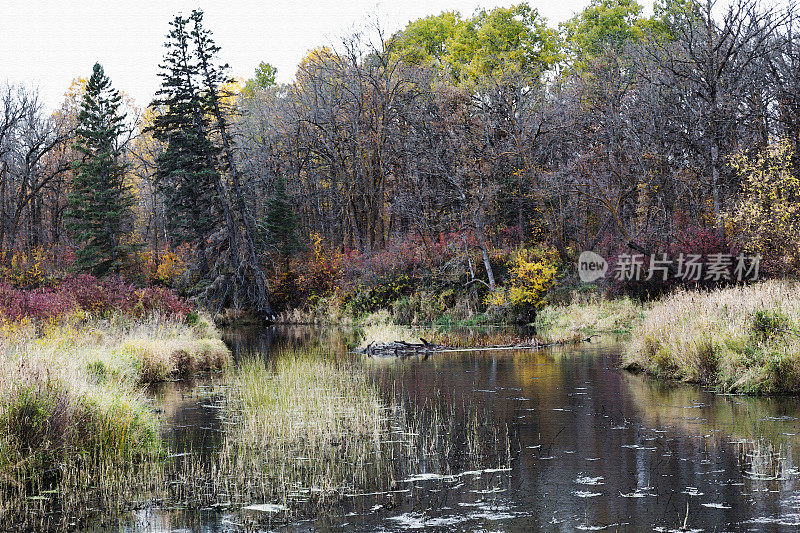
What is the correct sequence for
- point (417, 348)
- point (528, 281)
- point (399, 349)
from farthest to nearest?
1. point (528, 281)
2. point (417, 348)
3. point (399, 349)

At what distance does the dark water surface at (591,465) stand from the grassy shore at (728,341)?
0.68 meters

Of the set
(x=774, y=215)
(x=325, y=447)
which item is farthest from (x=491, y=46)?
(x=325, y=447)

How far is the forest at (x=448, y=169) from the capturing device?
3225cm

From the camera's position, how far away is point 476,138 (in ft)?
146

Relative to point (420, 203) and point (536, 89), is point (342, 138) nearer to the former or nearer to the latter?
point (420, 203)

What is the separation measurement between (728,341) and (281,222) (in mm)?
36679

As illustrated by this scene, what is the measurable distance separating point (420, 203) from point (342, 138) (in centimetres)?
755

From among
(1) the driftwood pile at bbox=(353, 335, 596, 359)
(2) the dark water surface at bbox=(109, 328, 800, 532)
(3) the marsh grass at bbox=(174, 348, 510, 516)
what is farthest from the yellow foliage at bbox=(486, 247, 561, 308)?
(3) the marsh grass at bbox=(174, 348, 510, 516)

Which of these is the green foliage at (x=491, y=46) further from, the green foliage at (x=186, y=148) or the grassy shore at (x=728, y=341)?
the grassy shore at (x=728, y=341)

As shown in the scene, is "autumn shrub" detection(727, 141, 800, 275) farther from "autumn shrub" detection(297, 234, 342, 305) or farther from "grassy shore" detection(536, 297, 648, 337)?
"autumn shrub" detection(297, 234, 342, 305)

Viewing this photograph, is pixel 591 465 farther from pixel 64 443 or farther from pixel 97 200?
pixel 97 200

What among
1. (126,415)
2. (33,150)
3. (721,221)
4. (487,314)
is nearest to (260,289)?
(487,314)

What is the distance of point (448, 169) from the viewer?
43719 mm

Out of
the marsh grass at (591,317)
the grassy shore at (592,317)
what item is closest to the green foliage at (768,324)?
the marsh grass at (591,317)
